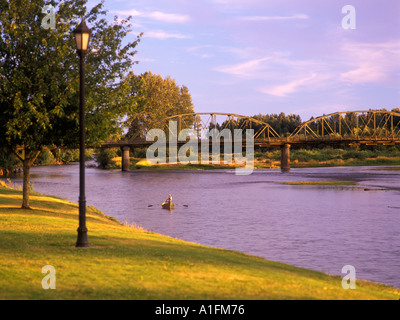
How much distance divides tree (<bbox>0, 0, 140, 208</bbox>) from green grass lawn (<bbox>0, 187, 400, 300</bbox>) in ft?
25.3

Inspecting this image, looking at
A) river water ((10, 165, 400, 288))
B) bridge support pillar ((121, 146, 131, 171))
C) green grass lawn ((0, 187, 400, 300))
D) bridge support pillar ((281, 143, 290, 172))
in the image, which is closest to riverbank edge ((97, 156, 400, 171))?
bridge support pillar ((121, 146, 131, 171))

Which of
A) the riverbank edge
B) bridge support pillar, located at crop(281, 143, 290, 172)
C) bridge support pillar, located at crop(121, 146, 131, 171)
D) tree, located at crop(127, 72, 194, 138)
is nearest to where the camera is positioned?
bridge support pillar, located at crop(281, 143, 290, 172)

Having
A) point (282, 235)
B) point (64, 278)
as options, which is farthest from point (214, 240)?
point (64, 278)

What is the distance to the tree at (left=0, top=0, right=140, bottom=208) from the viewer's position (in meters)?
25.7

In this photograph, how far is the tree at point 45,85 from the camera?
84.2 ft

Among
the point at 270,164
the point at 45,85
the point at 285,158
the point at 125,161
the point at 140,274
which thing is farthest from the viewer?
the point at 270,164

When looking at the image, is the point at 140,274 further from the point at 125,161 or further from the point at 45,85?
the point at 125,161

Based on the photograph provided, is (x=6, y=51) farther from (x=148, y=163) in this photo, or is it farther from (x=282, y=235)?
(x=148, y=163)

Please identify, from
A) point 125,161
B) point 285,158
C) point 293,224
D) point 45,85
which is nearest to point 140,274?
point 45,85

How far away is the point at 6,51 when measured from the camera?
26.9 meters

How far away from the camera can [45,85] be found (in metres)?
25.9

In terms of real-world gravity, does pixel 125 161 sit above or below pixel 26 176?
below

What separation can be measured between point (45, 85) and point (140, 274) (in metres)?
15.6

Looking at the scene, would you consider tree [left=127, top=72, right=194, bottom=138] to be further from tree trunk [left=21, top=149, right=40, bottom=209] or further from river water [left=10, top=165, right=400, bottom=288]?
tree trunk [left=21, top=149, right=40, bottom=209]
